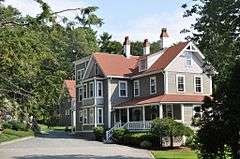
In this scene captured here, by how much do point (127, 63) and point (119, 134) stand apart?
41.7ft

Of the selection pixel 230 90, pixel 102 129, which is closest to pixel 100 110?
pixel 102 129

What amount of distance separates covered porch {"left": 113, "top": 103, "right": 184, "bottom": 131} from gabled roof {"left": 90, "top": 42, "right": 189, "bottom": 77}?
372cm

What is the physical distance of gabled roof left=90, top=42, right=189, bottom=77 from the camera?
163ft

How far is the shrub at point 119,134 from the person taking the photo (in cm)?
4550

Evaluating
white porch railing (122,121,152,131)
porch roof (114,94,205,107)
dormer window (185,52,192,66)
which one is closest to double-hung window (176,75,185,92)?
porch roof (114,94,205,107)

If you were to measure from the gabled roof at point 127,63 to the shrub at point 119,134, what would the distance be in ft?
23.0

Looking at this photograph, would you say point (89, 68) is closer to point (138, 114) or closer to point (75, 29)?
point (138, 114)

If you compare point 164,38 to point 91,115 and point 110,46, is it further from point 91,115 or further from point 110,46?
point 110,46

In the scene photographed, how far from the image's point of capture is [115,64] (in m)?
55.5

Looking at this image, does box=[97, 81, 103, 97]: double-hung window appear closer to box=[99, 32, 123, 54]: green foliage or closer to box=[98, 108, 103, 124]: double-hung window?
box=[98, 108, 103, 124]: double-hung window

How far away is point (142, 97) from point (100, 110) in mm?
5139

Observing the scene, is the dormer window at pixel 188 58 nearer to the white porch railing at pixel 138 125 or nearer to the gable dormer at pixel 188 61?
the gable dormer at pixel 188 61

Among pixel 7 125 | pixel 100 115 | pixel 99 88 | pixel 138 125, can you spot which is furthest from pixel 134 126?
pixel 7 125

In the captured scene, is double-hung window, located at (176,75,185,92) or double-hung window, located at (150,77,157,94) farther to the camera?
double-hung window, located at (150,77,157,94)
